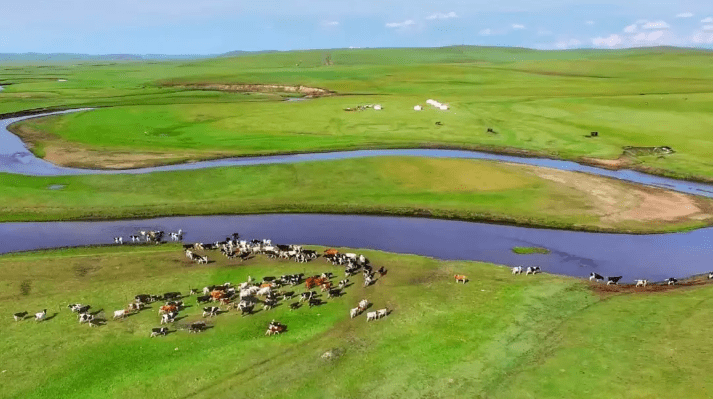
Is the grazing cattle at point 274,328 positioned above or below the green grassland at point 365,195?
below

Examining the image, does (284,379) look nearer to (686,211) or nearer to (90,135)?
(686,211)

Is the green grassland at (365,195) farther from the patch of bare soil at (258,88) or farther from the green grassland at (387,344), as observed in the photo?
the patch of bare soil at (258,88)

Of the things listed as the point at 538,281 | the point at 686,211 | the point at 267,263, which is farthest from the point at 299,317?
the point at 686,211

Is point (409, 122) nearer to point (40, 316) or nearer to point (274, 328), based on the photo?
point (274, 328)

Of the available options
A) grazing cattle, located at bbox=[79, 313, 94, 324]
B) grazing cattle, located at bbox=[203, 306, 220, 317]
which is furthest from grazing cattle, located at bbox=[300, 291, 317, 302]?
grazing cattle, located at bbox=[79, 313, 94, 324]

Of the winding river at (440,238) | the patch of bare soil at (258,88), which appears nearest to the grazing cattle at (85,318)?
the winding river at (440,238)

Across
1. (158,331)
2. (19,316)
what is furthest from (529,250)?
(19,316)
